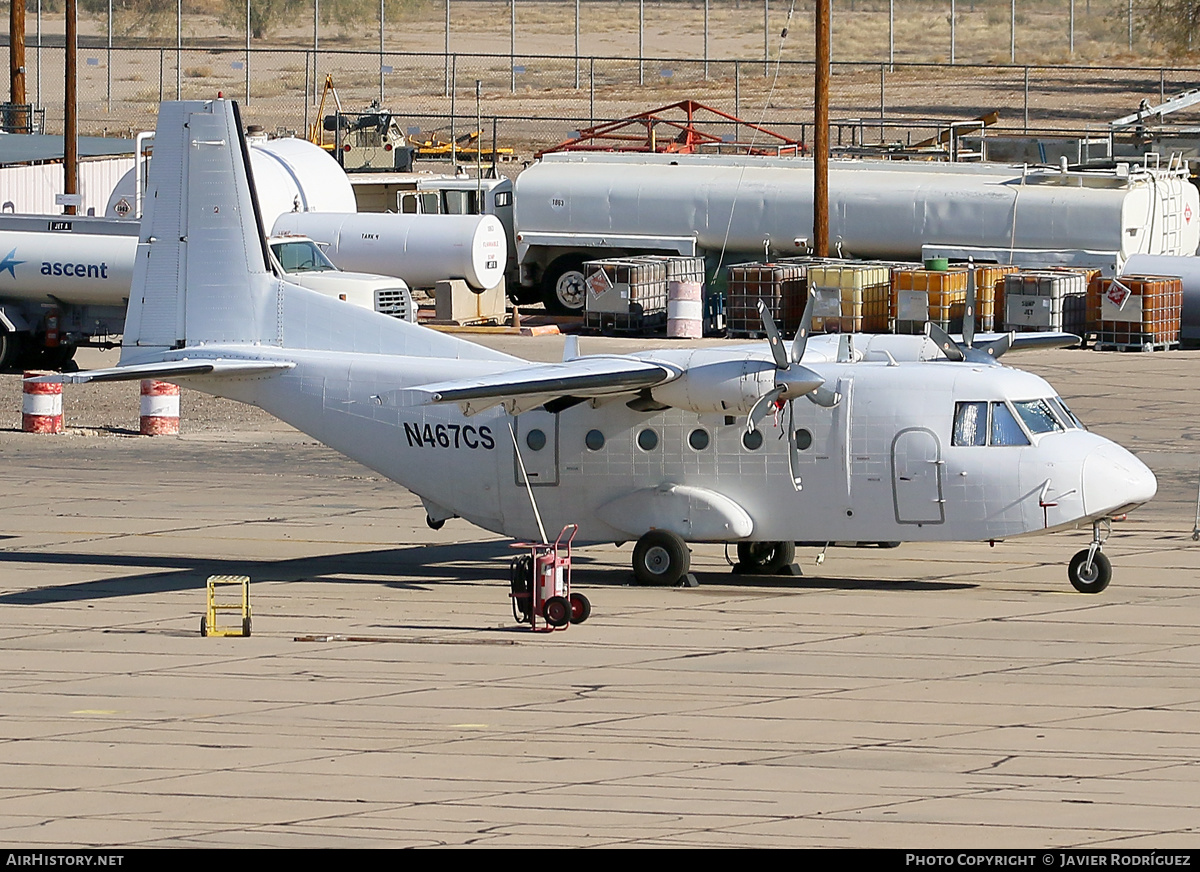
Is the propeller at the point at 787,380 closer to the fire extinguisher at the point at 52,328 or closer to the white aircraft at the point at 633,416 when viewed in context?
the white aircraft at the point at 633,416

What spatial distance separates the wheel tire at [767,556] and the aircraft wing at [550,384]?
273 centimetres

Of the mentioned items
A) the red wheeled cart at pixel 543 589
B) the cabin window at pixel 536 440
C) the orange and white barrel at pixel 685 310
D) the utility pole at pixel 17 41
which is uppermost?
the utility pole at pixel 17 41

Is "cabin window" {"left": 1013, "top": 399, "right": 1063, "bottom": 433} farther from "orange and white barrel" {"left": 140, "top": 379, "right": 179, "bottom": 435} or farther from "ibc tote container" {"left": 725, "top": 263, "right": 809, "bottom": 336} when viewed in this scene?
"ibc tote container" {"left": 725, "top": 263, "right": 809, "bottom": 336}

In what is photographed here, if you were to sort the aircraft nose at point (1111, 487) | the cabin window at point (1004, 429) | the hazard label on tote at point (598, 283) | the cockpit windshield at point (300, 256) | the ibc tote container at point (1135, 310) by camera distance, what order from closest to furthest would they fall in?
the aircraft nose at point (1111, 487) → the cabin window at point (1004, 429) → the cockpit windshield at point (300, 256) → the ibc tote container at point (1135, 310) → the hazard label on tote at point (598, 283)

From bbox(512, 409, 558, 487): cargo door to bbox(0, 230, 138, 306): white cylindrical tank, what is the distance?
1854 centimetres

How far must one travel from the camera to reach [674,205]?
46406 millimetres

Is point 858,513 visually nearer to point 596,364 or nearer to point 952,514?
point 952,514

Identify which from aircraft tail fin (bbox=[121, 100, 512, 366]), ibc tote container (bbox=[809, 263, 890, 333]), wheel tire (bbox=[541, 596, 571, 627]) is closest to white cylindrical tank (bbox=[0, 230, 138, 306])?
ibc tote container (bbox=[809, 263, 890, 333])

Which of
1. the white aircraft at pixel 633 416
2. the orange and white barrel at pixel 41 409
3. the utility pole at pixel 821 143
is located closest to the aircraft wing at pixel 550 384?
the white aircraft at pixel 633 416

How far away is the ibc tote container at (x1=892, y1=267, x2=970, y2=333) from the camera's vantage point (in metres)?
41.4

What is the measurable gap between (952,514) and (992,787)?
707 centimetres

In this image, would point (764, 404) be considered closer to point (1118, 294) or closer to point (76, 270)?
point (76, 270)

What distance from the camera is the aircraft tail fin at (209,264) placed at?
22734mm
